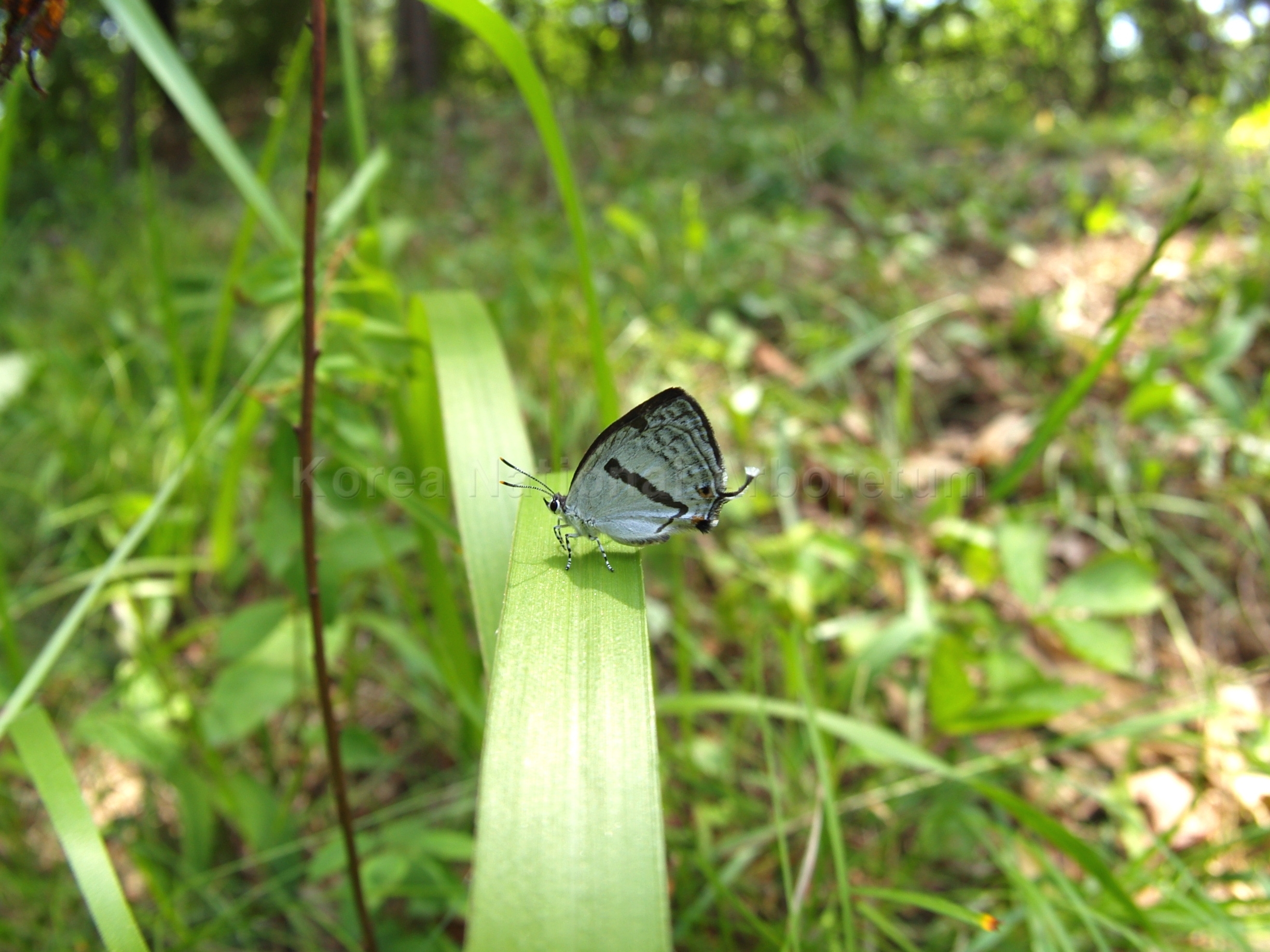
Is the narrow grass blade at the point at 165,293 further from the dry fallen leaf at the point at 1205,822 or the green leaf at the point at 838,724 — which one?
the dry fallen leaf at the point at 1205,822

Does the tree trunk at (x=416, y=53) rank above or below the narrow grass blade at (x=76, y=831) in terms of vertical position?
above

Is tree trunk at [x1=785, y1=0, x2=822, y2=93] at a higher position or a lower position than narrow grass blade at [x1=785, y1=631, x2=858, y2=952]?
higher

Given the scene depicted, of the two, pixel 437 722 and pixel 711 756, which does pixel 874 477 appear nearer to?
pixel 711 756

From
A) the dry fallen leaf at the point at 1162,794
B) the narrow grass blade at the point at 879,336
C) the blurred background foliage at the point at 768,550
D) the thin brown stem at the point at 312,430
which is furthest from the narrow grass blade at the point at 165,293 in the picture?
the dry fallen leaf at the point at 1162,794

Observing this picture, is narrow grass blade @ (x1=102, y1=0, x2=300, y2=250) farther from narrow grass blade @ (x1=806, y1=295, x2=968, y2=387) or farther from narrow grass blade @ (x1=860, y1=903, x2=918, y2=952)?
narrow grass blade @ (x1=806, y1=295, x2=968, y2=387)

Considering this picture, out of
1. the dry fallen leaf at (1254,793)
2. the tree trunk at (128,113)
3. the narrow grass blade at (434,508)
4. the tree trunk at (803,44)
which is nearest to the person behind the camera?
the narrow grass blade at (434,508)

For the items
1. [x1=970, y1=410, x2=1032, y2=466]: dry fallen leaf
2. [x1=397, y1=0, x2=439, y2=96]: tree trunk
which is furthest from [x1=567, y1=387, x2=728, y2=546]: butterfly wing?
[x1=397, y1=0, x2=439, y2=96]: tree trunk
